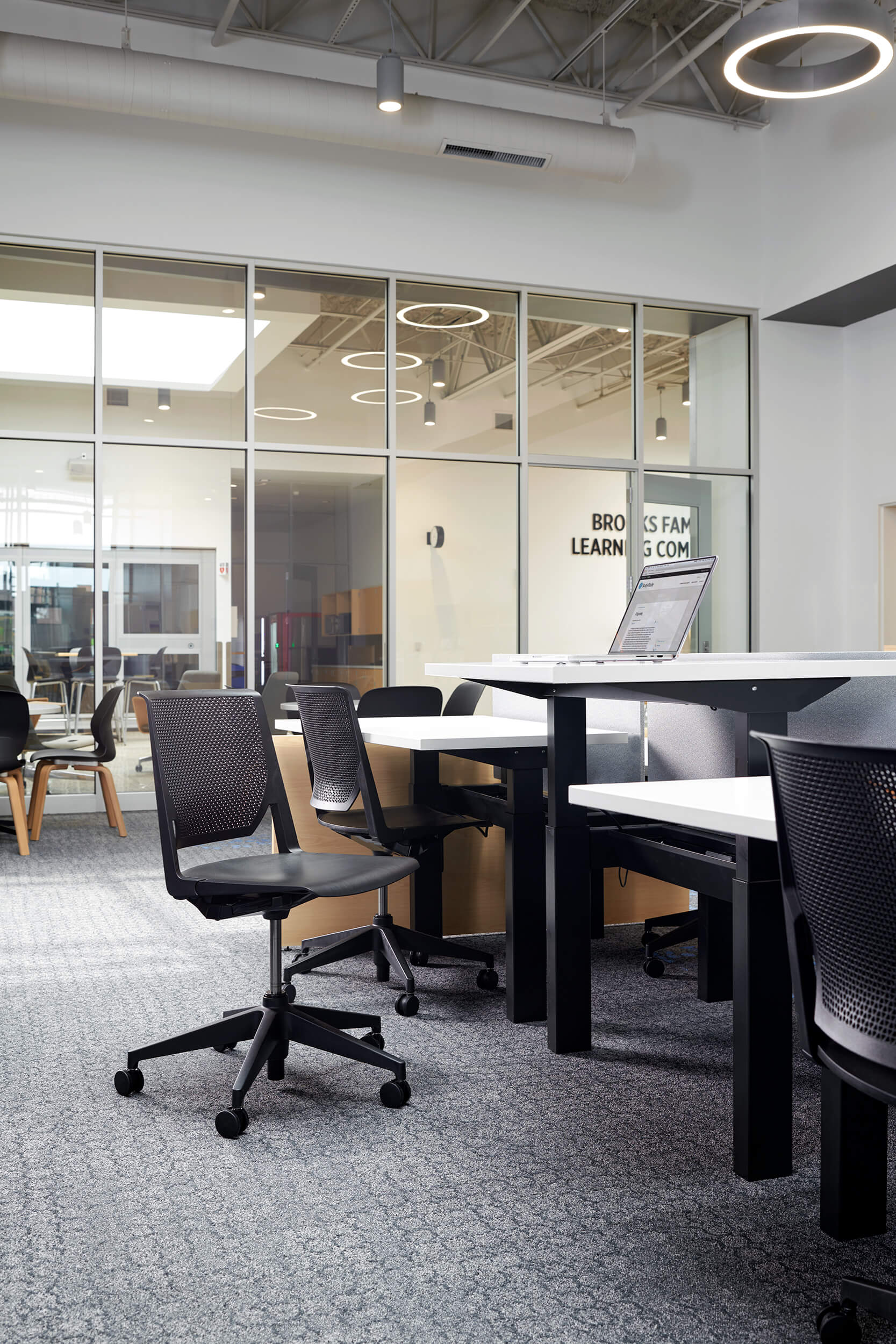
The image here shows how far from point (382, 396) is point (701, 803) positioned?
21.3 ft

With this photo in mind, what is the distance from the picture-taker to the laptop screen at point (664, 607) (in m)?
3.09

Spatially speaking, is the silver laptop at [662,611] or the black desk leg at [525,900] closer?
the silver laptop at [662,611]

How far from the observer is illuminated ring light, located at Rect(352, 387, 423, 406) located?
26.1 feet

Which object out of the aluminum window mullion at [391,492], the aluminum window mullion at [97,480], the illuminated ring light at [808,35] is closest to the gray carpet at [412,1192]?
the illuminated ring light at [808,35]

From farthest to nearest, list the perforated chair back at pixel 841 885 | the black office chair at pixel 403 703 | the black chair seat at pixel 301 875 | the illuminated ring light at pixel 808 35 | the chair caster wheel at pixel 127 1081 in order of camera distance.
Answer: the black office chair at pixel 403 703 < the illuminated ring light at pixel 808 35 < the chair caster wheel at pixel 127 1081 < the black chair seat at pixel 301 875 < the perforated chair back at pixel 841 885

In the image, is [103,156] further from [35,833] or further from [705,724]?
[705,724]

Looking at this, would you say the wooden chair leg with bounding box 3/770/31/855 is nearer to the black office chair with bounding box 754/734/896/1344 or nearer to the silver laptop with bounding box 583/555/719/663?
the silver laptop with bounding box 583/555/719/663

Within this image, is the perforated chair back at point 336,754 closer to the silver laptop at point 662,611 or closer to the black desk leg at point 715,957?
the silver laptop at point 662,611

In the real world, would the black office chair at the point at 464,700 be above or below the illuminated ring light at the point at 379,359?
below

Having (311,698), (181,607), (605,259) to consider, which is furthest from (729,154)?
(311,698)

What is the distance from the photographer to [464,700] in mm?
5109

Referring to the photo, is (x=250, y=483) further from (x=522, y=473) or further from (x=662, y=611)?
(x=662, y=611)

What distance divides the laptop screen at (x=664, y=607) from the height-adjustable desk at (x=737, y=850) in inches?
4.1

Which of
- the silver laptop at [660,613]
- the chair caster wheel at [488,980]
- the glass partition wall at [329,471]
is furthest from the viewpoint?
the glass partition wall at [329,471]
